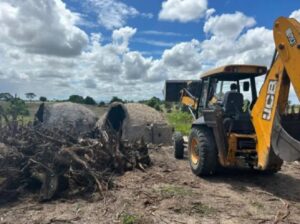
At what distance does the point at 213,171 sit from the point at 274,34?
121 inches

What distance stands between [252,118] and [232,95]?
48.0 inches

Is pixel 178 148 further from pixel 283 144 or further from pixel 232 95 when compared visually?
pixel 283 144

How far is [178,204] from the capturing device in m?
5.87

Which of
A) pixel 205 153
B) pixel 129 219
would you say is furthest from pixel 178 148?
pixel 129 219

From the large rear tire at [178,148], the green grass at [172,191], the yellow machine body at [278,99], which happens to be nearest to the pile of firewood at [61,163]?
the green grass at [172,191]

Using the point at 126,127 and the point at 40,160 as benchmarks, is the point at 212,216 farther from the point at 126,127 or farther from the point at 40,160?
the point at 126,127

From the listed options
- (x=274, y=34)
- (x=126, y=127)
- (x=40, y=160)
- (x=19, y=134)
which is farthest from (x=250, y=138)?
(x=126, y=127)

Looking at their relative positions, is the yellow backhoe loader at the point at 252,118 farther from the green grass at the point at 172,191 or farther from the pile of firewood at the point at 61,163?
the pile of firewood at the point at 61,163

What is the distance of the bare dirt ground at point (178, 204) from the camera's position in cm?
539

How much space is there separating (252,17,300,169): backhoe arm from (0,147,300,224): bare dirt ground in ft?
2.36

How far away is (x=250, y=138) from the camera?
7164mm

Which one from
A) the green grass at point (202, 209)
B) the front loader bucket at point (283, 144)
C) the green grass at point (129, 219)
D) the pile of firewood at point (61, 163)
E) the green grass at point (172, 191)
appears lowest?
the green grass at point (129, 219)

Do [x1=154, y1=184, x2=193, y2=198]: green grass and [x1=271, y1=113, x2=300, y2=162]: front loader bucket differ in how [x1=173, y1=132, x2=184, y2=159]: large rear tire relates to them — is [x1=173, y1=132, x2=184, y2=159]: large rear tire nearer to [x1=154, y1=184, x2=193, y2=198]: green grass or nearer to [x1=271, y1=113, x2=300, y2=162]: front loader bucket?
[x1=154, y1=184, x2=193, y2=198]: green grass

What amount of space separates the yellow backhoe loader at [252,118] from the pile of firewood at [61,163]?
64.9 inches
